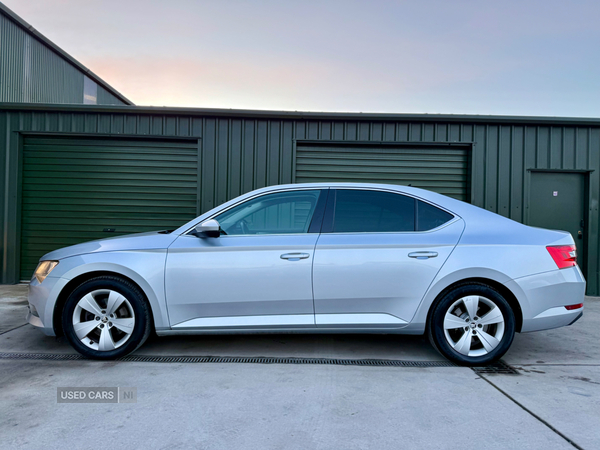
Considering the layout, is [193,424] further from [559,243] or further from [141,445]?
[559,243]

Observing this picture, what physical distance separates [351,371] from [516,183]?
5.69m

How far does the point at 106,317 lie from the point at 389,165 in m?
5.61

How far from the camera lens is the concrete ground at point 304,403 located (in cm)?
225

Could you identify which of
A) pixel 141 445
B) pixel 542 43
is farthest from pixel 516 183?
pixel 141 445

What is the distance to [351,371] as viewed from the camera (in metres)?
3.35

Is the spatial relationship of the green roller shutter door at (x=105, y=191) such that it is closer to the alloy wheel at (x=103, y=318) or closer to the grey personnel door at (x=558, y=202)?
the alloy wheel at (x=103, y=318)

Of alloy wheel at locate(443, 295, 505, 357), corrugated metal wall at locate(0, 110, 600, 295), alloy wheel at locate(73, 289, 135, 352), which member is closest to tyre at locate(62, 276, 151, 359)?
alloy wheel at locate(73, 289, 135, 352)

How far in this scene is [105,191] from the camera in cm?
752

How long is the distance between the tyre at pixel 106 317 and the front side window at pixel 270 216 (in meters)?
1.00

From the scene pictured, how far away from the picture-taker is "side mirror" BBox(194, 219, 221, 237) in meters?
3.41

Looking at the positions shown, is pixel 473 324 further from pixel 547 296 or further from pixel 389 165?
pixel 389 165

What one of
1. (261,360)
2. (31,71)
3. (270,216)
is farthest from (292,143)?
(31,71)

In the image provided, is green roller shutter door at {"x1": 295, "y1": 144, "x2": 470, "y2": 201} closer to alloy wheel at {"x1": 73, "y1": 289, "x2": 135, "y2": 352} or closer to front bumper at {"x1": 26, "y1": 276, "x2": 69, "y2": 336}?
alloy wheel at {"x1": 73, "y1": 289, "x2": 135, "y2": 352}

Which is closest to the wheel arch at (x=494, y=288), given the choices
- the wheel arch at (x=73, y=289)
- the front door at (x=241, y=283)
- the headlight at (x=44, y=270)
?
the front door at (x=241, y=283)
